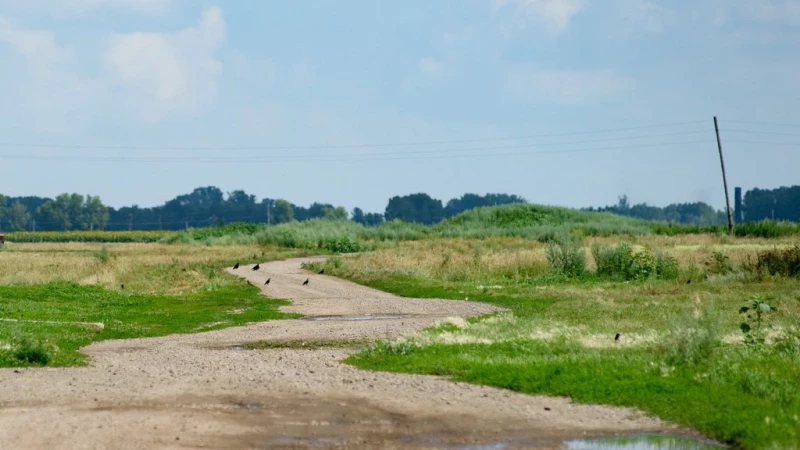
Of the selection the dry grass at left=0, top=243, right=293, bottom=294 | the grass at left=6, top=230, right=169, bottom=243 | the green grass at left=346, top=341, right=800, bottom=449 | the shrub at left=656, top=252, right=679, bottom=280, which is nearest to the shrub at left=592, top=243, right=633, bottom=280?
the shrub at left=656, top=252, right=679, bottom=280

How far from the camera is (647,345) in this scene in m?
19.7

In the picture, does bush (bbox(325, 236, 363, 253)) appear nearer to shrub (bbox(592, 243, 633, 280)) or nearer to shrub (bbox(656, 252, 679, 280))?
shrub (bbox(592, 243, 633, 280))

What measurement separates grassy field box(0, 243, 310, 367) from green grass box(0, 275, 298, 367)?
0.02m

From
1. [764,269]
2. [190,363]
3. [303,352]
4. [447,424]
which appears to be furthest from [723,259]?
[447,424]

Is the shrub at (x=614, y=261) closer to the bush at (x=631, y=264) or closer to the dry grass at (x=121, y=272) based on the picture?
the bush at (x=631, y=264)

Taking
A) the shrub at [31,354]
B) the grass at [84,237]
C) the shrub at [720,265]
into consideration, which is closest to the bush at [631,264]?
the shrub at [720,265]

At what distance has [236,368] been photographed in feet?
63.5

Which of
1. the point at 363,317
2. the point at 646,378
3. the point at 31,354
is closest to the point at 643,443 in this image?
the point at 646,378

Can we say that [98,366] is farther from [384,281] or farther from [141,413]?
[384,281]

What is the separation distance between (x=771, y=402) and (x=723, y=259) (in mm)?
29613

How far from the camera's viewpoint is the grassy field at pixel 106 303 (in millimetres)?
23264

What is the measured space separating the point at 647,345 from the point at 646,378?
3.96m

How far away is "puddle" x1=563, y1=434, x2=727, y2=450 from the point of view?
1234cm

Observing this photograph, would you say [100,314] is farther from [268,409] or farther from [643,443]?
[643,443]
